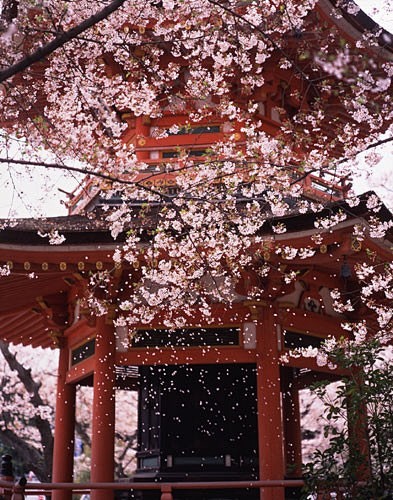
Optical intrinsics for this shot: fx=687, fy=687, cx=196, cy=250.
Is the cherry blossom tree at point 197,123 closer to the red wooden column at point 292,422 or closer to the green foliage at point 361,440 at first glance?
the green foliage at point 361,440

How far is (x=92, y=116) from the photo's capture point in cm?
1038

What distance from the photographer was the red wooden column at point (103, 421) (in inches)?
340

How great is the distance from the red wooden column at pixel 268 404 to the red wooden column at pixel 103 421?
1.88 m

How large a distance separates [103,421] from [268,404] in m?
→ 2.09

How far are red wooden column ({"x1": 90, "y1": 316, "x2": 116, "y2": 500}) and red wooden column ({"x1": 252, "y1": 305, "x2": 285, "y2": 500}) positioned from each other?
188 centimetres

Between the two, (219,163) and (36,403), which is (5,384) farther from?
(219,163)

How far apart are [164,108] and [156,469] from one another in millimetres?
5174

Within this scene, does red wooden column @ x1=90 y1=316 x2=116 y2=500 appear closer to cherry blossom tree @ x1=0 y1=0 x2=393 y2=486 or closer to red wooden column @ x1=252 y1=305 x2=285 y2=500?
cherry blossom tree @ x1=0 y1=0 x2=393 y2=486

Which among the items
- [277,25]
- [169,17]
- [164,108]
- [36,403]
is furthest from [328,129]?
[36,403]

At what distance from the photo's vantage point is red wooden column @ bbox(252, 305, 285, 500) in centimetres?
838

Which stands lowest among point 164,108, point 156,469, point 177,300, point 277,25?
point 156,469

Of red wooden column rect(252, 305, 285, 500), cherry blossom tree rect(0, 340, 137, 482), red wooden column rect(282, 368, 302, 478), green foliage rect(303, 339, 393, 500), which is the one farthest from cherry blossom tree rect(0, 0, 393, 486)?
cherry blossom tree rect(0, 340, 137, 482)

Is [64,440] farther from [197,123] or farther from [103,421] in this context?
[197,123]

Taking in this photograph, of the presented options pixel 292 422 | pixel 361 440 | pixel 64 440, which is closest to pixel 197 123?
pixel 64 440
